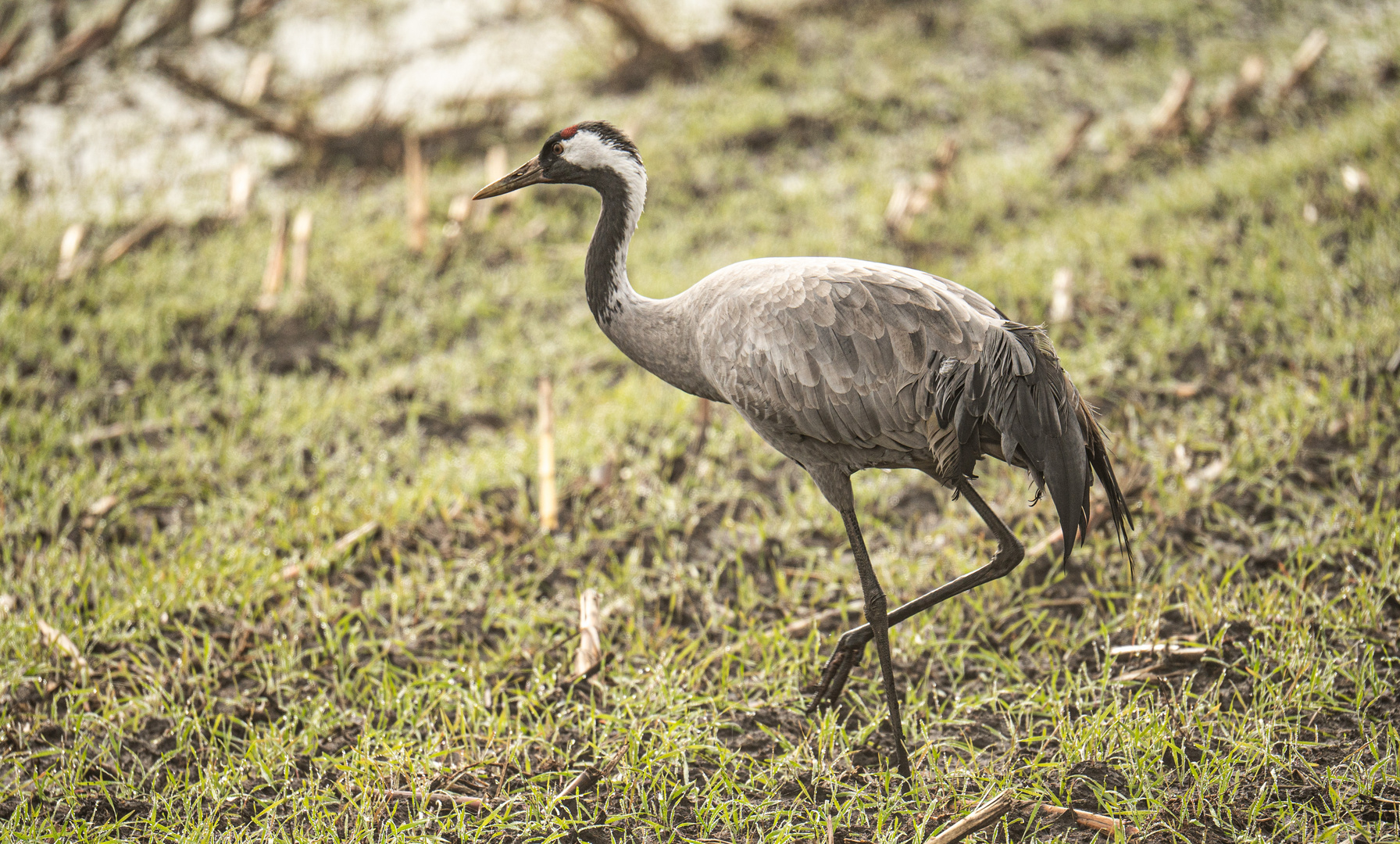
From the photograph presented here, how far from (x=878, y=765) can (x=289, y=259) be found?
5.24 meters

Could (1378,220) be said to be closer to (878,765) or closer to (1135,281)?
(1135,281)

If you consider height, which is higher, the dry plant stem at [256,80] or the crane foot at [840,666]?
the dry plant stem at [256,80]

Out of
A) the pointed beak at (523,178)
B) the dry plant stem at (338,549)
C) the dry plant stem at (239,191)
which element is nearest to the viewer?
the pointed beak at (523,178)

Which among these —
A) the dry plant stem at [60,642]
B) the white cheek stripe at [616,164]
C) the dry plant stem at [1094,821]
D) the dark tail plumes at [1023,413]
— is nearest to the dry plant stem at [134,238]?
the dry plant stem at [60,642]

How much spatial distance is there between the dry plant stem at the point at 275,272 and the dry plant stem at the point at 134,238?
97cm

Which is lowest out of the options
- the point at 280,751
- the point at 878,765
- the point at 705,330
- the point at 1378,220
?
the point at 878,765

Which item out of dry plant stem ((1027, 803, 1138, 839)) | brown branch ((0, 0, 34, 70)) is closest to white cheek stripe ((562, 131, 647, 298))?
dry plant stem ((1027, 803, 1138, 839))

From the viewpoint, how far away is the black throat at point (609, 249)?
3459 mm

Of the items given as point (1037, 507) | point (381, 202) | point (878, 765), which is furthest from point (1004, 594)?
point (381, 202)

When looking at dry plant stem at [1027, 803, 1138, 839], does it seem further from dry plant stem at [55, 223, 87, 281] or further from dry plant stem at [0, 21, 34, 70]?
dry plant stem at [0, 21, 34, 70]

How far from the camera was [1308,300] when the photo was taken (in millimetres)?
5160

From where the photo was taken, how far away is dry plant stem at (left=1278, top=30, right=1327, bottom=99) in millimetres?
7641

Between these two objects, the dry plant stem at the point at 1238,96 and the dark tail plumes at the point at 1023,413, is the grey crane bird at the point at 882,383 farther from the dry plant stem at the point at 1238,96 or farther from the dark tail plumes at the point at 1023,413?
the dry plant stem at the point at 1238,96

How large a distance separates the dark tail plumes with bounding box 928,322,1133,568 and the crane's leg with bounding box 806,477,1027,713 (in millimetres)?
218
